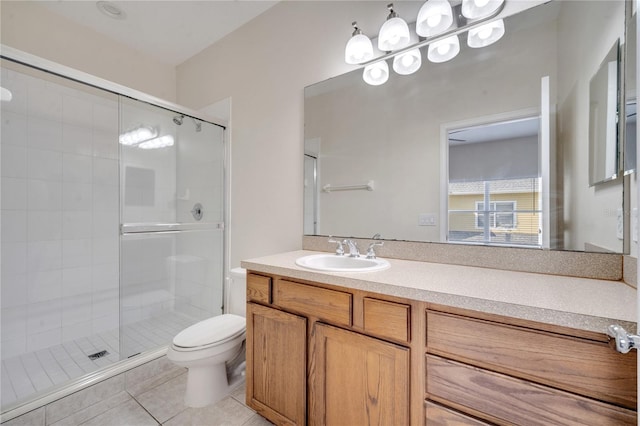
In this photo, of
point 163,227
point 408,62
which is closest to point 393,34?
point 408,62

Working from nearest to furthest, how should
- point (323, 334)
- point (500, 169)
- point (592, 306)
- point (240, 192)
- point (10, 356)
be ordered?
point (592, 306) < point (323, 334) < point (500, 169) < point (10, 356) < point (240, 192)

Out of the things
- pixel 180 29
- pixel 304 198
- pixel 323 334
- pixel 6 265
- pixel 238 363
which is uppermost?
pixel 180 29

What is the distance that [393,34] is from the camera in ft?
4.70

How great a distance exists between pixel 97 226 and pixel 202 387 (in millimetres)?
1663

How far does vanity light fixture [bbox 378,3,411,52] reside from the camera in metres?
1.42

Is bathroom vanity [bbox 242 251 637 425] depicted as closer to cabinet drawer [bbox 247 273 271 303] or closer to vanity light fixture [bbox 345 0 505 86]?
cabinet drawer [bbox 247 273 271 303]

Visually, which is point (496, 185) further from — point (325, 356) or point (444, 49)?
point (325, 356)

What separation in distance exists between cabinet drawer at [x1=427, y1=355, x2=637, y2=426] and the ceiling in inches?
97.9

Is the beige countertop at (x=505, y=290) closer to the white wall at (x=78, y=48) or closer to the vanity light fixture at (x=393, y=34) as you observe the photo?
the vanity light fixture at (x=393, y=34)

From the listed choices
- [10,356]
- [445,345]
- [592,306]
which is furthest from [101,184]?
[592,306]

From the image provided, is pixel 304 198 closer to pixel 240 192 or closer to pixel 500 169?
pixel 240 192

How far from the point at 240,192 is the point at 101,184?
3.80 feet

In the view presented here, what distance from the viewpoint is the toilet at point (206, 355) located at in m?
1.48

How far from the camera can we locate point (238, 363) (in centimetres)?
186
